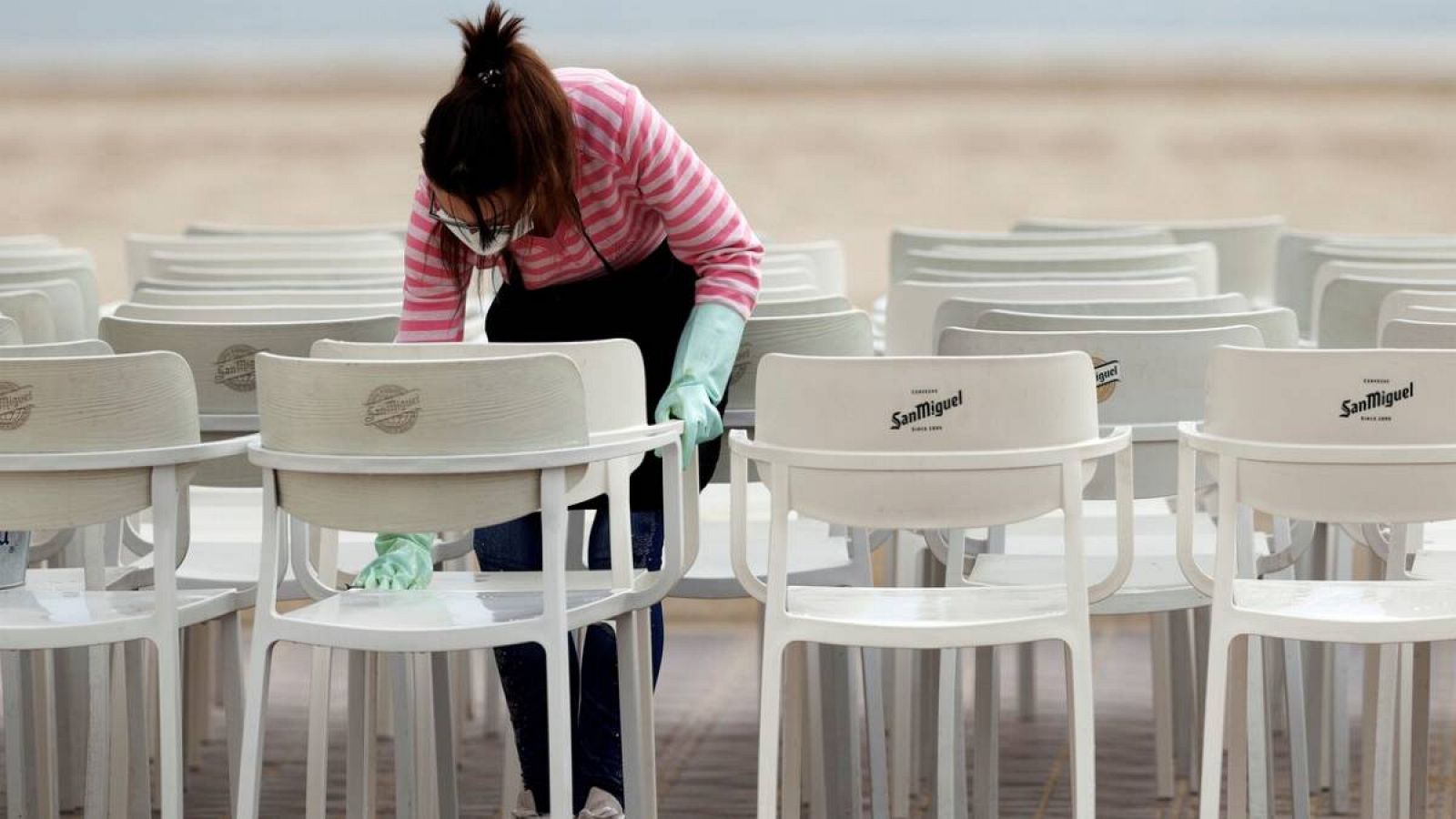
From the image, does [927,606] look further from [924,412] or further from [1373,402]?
[1373,402]

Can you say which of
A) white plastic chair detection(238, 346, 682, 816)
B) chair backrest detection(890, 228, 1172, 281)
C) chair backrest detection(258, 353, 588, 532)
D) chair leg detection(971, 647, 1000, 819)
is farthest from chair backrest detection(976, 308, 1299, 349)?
chair backrest detection(890, 228, 1172, 281)

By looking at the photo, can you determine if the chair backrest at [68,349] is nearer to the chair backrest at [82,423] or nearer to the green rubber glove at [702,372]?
the chair backrest at [82,423]

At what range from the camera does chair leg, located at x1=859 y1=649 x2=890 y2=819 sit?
3.45 metres

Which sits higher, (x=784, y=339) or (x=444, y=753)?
(x=784, y=339)

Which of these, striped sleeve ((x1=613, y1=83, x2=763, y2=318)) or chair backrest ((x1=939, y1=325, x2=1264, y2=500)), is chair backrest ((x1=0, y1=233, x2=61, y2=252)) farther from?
chair backrest ((x1=939, y1=325, x2=1264, y2=500))

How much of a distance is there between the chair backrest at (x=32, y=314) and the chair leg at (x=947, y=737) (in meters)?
1.78

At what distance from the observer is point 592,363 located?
9.36ft

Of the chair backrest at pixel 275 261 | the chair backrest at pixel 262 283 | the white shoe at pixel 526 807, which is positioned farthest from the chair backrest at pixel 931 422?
the chair backrest at pixel 275 261

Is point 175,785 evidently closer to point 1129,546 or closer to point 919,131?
point 1129,546

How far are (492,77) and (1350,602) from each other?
1.40 m

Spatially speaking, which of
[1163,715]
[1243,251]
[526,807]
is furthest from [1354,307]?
[1243,251]

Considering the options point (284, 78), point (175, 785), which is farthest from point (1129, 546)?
point (284, 78)

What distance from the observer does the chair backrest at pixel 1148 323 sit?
3.31 metres

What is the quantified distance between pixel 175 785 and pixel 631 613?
68cm
